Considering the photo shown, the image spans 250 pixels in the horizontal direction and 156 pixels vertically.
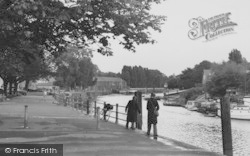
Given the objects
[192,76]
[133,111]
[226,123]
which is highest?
[192,76]

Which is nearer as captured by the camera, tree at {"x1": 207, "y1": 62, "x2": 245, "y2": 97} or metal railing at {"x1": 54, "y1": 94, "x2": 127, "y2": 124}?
metal railing at {"x1": 54, "y1": 94, "x2": 127, "y2": 124}

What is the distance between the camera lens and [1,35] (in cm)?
1362

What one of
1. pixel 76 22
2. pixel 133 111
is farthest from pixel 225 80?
pixel 76 22

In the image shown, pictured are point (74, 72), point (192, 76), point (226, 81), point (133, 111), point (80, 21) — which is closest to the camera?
point (80, 21)

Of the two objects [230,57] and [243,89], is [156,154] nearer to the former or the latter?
[243,89]

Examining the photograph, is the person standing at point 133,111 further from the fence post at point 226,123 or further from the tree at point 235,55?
the tree at point 235,55

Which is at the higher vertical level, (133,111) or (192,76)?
(192,76)

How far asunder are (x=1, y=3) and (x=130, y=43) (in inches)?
230

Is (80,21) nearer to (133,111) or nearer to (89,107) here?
(133,111)

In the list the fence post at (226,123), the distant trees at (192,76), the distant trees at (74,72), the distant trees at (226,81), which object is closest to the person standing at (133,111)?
the fence post at (226,123)

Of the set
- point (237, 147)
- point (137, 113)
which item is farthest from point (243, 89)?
point (137, 113)

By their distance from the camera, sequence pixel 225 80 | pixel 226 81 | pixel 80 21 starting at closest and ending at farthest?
1. pixel 80 21
2. pixel 225 80
3. pixel 226 81

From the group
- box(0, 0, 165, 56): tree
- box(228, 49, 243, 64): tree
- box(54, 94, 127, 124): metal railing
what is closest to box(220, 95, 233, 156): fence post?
box(0, 0, 165, 56): tree

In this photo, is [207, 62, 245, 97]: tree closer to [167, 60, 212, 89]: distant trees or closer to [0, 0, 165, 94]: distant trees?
[167, 60, 212, 89]: distant trees
